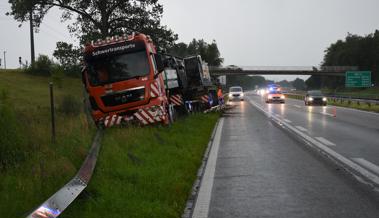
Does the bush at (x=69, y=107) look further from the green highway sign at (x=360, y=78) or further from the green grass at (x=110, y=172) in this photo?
the green highway sign at (x=360, y=78)

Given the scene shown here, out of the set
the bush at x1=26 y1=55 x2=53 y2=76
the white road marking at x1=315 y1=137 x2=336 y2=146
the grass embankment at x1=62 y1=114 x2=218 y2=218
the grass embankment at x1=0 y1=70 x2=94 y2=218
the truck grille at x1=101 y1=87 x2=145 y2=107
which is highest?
the bush at x1=26 y1=55 x2=53 y2=76

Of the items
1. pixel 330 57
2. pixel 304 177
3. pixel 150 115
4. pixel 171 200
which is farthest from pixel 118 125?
pixel 330 57

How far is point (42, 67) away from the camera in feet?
178

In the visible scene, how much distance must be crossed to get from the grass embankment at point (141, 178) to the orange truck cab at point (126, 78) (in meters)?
3.30

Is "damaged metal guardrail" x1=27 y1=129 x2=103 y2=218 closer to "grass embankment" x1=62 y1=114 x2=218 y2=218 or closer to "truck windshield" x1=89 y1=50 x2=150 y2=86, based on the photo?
"grass embankment" x1=62 y1=114 x2=218 y2=218

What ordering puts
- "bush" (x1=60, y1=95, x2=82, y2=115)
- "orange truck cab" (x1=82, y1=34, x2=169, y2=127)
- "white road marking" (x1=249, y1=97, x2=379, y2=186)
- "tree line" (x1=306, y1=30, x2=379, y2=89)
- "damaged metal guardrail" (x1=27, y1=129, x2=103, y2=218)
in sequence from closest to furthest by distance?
1. "damaged metal guardrail" (x1=27, y1=129, x2=103, y2=218)
2. "white road marking" (x1=249, y1=97, x2=379, y2=186)
3. "orange truck cab" (x1=82, y1=34, x2=169, y2=127)
4. "bush" (x1=60, y1=95, x2=82, y2=115)
5. "tree line" (x1=306, y1=30, x2=379, y2=89)

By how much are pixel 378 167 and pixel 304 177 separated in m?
1.74

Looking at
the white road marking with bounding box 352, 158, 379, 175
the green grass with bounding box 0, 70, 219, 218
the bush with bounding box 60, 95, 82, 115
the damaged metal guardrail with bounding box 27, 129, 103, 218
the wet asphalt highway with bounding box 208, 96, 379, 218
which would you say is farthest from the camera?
the bush with bounding box 60, 95, 82, 115

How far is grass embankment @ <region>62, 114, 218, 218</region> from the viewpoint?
6447mm

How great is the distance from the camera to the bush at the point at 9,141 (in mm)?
9039

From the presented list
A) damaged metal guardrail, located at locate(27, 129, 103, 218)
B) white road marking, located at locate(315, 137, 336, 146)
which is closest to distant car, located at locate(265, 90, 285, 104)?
white road marking, located at locate(315, 137, 336, 146)

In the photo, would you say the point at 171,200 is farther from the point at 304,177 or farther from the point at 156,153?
the point at 156,153

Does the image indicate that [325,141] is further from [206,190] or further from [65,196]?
[65,196]

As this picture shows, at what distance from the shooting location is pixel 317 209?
6.68 m
